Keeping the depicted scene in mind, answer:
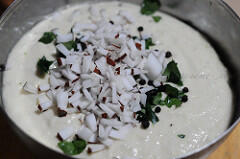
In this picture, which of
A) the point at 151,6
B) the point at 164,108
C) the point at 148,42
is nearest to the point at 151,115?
the point at 164,108

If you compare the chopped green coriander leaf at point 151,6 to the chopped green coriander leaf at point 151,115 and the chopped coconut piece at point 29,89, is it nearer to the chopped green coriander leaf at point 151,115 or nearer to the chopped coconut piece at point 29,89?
the chopped green coriander leaf at point 151,115

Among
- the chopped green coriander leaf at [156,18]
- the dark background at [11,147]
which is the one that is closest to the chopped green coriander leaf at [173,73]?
the chopped green coriander leaf at [156,18]

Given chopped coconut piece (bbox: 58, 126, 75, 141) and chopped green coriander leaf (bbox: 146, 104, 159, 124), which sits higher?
chopped green coriander leaf (bbox: 146, 104, 159, 124)

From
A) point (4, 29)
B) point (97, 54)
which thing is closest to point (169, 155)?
point (97, 54)

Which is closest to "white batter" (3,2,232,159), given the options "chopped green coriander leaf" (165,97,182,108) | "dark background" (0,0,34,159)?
"chopped green coriander leaf" (165,97,182,108)

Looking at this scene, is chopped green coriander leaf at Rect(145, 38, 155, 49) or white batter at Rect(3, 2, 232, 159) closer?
white batter at Rect(3, 2, 232, 159)

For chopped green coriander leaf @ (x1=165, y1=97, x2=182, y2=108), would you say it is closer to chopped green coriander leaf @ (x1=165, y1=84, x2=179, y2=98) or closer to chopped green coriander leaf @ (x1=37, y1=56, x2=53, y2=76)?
chopped green coriander leaf @ (x1=165, y1=84, x2=179, y2=98)

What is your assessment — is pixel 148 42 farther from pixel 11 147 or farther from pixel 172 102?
pixel 11 147

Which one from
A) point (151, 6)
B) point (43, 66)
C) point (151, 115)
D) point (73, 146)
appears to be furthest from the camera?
point (151, 6)
